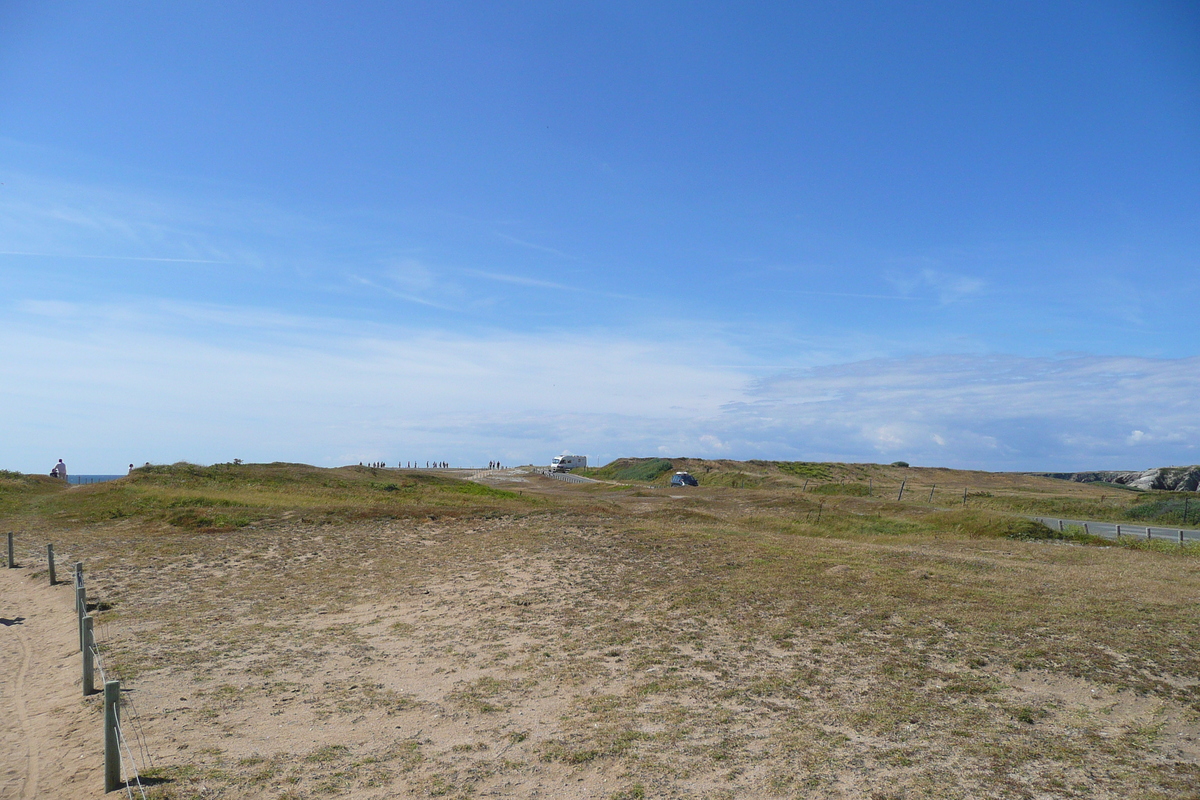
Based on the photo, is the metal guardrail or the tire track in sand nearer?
the tire track in sand

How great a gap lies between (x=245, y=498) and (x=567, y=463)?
204ft

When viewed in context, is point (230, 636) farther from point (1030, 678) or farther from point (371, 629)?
point (1030, 678)

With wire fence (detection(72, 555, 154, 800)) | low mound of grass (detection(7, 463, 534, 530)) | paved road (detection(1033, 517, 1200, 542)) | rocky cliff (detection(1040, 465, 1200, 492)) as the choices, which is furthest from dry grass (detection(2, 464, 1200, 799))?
rocky cliff (detection(1040, 465, 1200, 492))

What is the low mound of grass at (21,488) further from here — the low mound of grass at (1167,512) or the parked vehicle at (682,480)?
the low mound of grass at (1167,512)

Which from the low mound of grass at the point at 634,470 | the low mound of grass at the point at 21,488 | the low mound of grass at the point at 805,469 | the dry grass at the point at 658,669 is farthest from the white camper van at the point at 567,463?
the dry grass at the point at 658,669

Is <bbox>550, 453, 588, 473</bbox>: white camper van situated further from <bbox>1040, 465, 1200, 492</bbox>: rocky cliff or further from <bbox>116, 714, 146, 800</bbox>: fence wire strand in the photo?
<bbox>116, 714, 146, 800</bbox>: fence wire strand

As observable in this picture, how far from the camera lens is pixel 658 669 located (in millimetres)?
11531

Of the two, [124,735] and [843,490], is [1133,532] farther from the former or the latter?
[124,735]

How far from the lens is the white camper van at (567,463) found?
92506 millimetres

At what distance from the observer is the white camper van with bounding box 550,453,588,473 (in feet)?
303

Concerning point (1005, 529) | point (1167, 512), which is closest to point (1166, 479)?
point (1167, 512)

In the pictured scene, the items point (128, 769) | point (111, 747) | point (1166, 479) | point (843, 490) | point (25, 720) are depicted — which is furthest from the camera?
point (1166, 479)

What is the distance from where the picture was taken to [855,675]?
11.1 metres

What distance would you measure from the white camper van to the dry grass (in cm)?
6915
